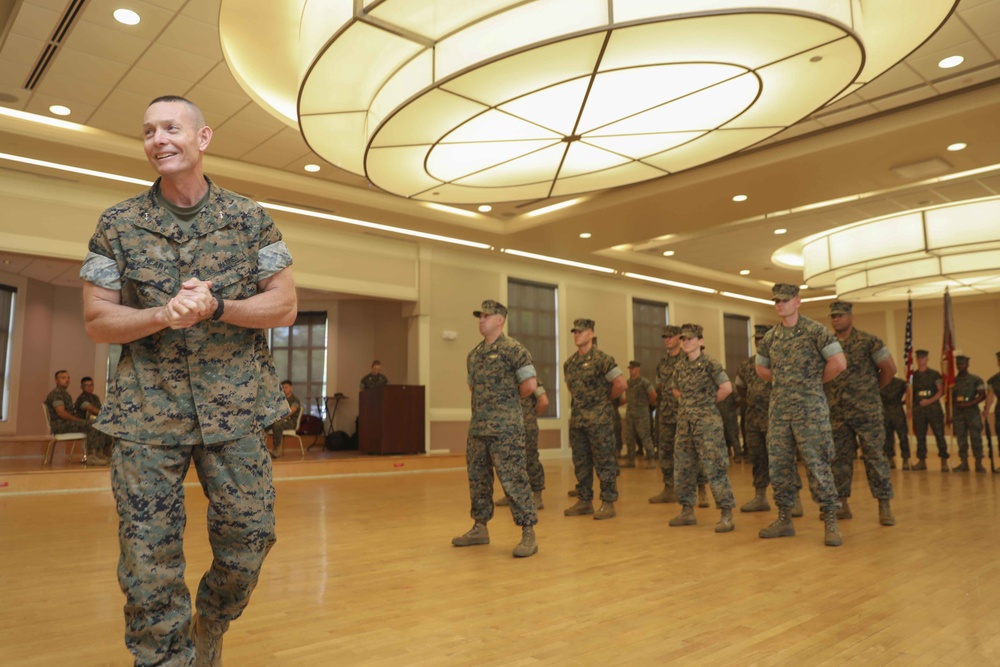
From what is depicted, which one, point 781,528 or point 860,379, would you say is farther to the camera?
point 860,379

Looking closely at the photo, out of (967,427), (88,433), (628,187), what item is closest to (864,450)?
(628,187)

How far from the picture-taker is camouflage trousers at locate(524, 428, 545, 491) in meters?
7.24

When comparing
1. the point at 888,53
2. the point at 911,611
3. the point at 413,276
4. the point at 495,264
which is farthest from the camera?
the point at 495,264

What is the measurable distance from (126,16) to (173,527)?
19.1 ft

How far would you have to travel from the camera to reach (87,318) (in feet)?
5.98

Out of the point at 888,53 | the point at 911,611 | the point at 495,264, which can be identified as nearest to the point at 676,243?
the point at 495,264

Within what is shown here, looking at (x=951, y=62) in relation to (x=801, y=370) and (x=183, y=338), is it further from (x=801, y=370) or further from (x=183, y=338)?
(x=183, y=338)

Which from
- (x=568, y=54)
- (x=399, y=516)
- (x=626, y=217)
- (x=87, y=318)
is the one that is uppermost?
(x=626, y=217)

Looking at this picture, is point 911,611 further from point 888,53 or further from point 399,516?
point 399,516

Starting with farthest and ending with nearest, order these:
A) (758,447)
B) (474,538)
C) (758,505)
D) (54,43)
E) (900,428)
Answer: (900,428) < (758,447) < (758,505) < (54,43) < (474,538)

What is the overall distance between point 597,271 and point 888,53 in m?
11.3

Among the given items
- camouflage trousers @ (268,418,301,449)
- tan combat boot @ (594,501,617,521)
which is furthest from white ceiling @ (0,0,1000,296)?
tan combat boot @ (594,501,617,521)

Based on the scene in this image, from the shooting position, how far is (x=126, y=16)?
19.9ft

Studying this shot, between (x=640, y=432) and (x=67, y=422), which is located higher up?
(x=67, y=422)
